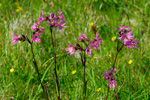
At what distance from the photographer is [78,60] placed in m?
2.16

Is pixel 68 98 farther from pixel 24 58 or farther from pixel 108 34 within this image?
pixel 108 34

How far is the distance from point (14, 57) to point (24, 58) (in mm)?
109

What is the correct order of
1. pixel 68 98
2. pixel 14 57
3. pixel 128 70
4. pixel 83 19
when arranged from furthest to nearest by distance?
pixel 83 19, pixel 14 57, pixel 128 70, pixel 68 98

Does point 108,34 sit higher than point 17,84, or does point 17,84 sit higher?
point 108,34

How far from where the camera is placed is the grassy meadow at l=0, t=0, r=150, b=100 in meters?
1.79

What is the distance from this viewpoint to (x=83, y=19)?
Answer: 281 centimetres

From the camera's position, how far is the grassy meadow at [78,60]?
1794 millimetres

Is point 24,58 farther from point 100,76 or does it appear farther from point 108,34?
point 108,34

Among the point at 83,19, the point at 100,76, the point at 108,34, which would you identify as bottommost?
the point at 100,76

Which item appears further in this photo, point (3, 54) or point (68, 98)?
point (3, 54)

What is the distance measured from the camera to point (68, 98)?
1744 mm

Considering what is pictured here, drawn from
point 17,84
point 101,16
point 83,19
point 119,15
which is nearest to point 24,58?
point 17,84

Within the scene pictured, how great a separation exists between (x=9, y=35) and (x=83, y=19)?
1.04 metres

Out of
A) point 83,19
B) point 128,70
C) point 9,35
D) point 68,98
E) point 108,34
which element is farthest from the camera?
point 83,19
